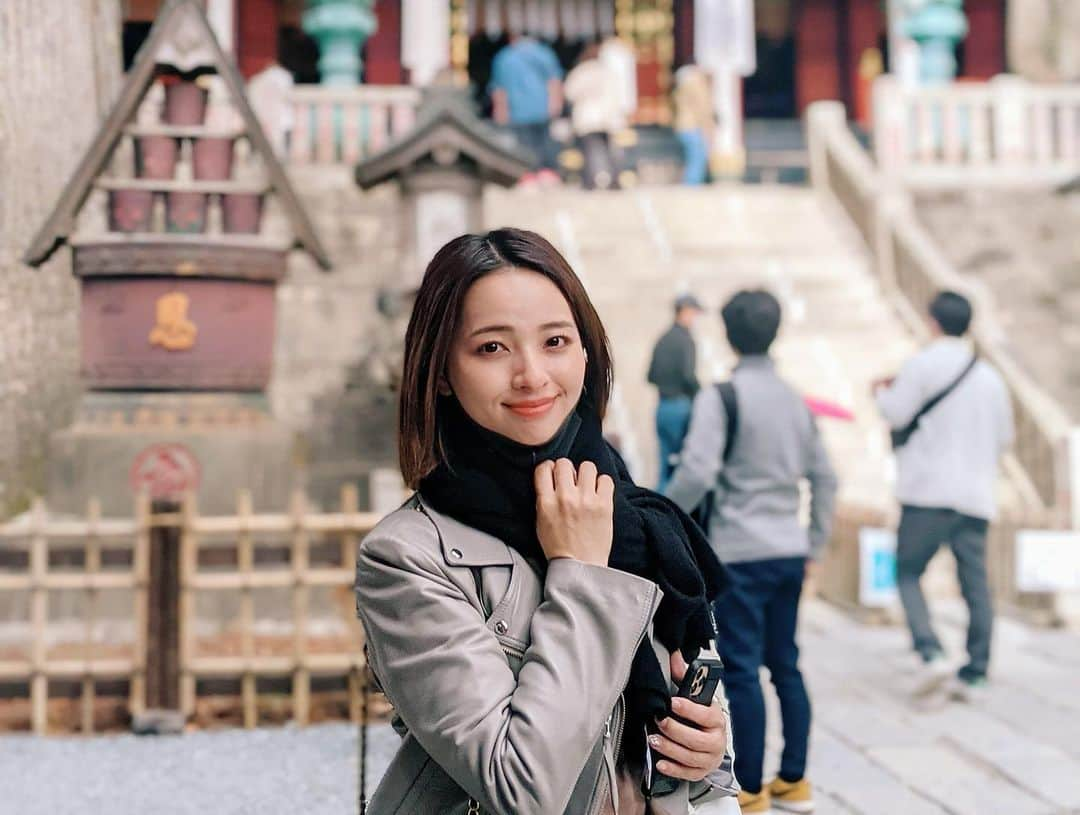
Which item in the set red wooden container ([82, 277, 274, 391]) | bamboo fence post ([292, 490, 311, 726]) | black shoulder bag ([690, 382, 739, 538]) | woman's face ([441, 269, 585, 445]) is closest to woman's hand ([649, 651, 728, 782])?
woman's face ([441, 269, 585, 445])

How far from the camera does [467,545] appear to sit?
1.73 m

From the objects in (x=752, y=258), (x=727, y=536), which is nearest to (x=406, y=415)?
(x=727, y=536)

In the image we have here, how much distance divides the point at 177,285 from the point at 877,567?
14.7 ft

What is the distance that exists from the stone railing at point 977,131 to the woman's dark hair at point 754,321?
10.5 m

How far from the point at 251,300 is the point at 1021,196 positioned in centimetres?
1026

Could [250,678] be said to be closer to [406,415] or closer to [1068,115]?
[406,415]

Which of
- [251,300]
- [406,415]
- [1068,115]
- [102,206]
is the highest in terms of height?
[1068,115]

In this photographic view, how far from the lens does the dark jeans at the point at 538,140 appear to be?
53.3 ft

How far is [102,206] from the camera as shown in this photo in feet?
20.4

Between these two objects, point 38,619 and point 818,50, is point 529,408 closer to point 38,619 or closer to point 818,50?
point 38,619

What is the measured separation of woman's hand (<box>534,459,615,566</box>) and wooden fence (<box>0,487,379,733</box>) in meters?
3.65

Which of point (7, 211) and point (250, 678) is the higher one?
point (7, 211)

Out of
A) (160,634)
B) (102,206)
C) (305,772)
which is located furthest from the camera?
(102,206)

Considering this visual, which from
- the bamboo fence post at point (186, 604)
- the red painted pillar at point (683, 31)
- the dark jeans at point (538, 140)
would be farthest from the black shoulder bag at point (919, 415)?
the red painted pillar at point (683, 31)
